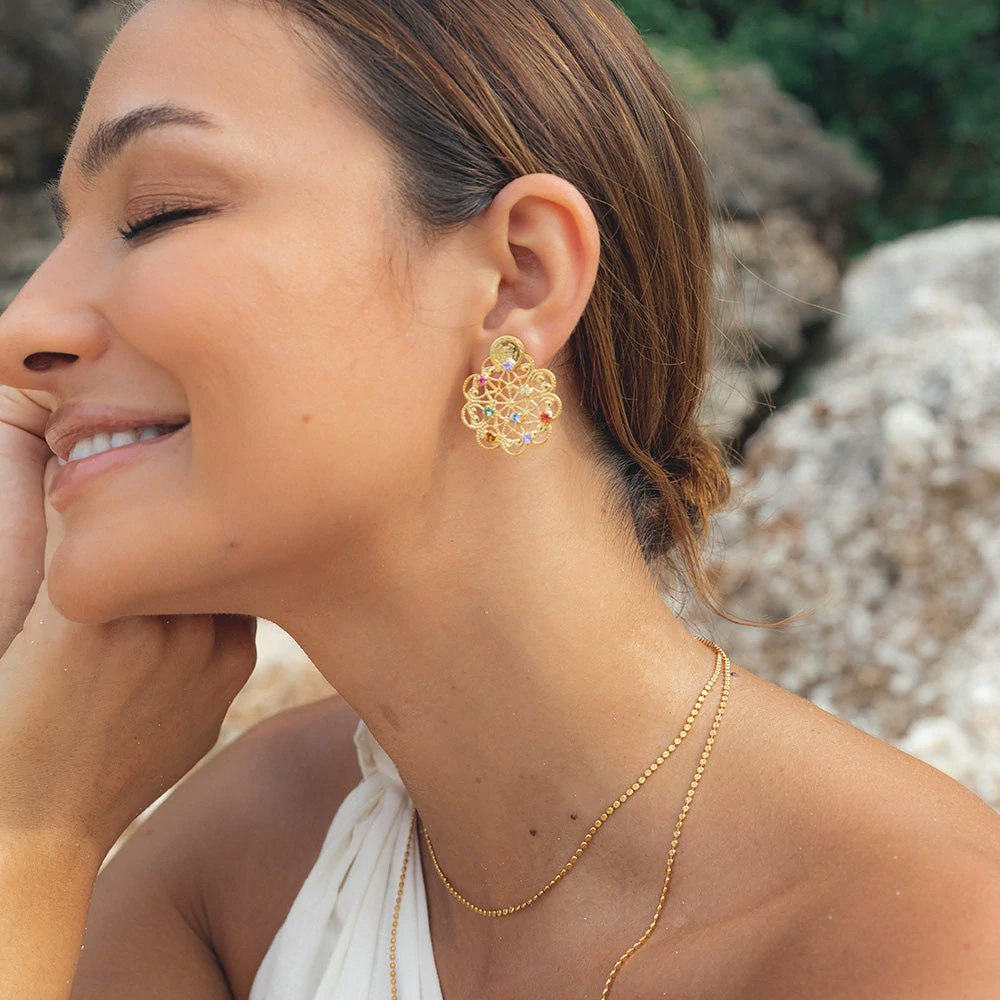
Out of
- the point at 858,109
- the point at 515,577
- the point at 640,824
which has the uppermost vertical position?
the point at 515,577

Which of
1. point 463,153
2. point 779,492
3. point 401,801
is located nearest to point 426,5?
point 463,153

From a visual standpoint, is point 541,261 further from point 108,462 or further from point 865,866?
point 865,866

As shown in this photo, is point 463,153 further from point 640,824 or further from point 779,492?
point 779,492

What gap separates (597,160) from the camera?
5.76 feet

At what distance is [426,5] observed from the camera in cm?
167

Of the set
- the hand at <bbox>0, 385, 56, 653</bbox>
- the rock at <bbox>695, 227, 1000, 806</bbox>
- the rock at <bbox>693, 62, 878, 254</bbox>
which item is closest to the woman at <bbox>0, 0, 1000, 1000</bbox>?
the hand at <bbox>0, 385, 56, 653</bbox>

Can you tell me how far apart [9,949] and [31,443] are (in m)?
0.85

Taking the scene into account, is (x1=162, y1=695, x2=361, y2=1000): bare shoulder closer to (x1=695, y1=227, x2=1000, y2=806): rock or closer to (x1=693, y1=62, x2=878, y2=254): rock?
(x1=695, y1=227, x2=1000, y2=806): rock

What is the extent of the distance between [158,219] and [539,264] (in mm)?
522

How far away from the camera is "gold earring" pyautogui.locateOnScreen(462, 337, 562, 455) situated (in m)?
1.64

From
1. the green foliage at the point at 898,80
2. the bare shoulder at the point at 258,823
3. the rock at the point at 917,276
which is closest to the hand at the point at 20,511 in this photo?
the bare shoulder at the point at 258,823

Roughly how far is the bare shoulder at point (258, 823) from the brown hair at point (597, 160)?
2.71ft

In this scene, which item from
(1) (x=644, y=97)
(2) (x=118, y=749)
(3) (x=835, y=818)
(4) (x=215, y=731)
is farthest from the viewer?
(4) (x=215, y=731)

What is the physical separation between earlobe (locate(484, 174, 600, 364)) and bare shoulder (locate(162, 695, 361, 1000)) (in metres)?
1.11
